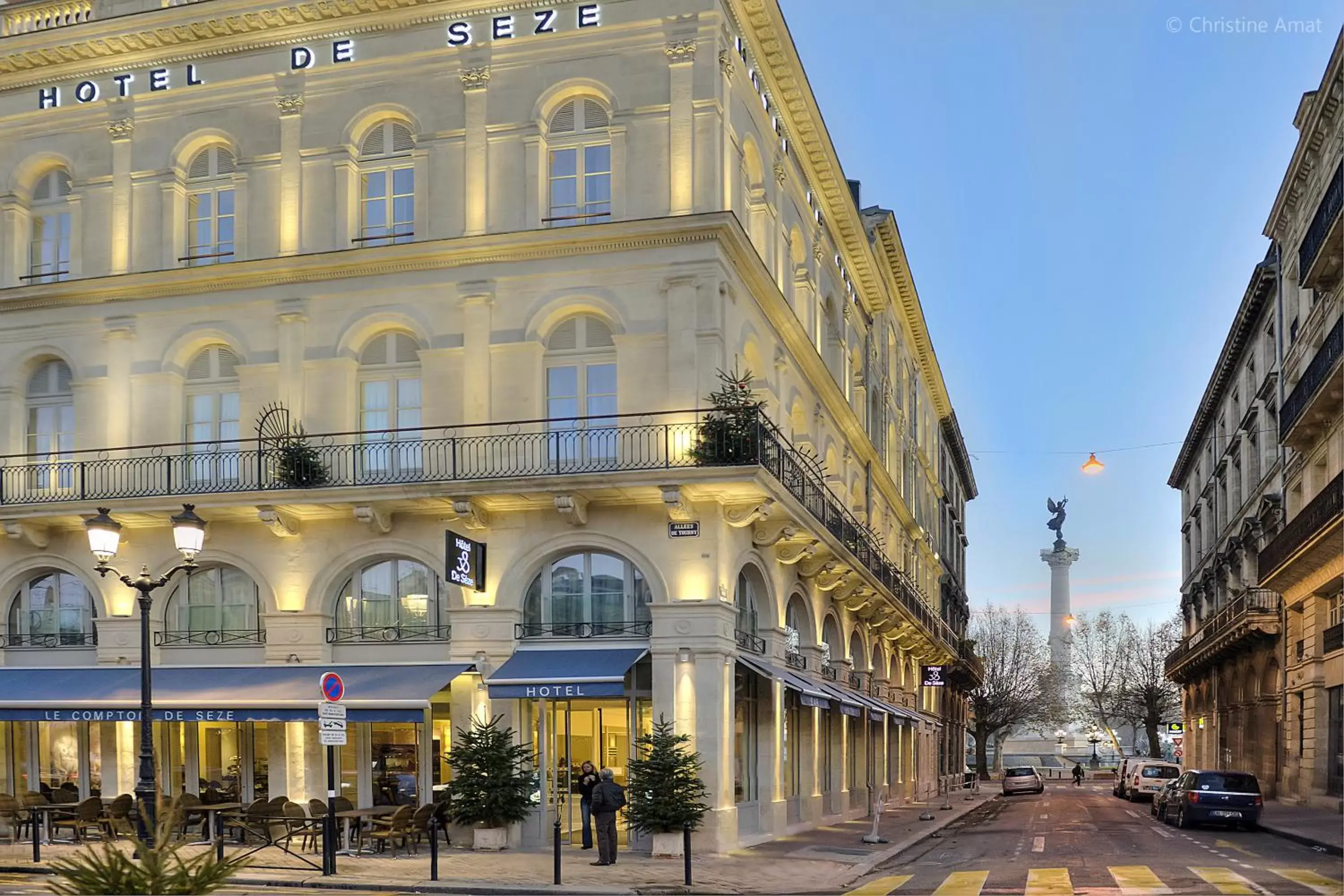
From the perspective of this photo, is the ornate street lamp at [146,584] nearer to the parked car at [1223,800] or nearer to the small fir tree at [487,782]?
the small fir tree at [487,782]

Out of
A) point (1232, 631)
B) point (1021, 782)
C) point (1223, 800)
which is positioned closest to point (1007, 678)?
point (1021, 782)

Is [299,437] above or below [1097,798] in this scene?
above

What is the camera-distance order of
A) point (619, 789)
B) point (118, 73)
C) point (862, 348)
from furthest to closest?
point (862, 348) → point (118, 73) → point (619, 789)

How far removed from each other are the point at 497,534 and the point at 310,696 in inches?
161

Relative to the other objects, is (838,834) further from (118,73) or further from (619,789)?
(118,73)

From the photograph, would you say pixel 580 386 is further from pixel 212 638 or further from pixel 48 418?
pixel 48 418

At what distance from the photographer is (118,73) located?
28781 millimetres

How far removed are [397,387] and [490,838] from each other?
26.8 feet

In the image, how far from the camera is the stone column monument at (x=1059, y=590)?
120938 millimetres

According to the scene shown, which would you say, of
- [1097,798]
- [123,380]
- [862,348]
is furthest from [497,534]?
[1097,798]

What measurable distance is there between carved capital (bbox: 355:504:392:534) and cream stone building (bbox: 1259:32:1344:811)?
20413mm

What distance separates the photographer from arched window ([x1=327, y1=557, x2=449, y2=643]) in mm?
26188

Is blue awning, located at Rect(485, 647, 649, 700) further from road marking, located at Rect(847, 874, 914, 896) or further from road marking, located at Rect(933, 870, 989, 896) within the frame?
road marking, located at Rect(933, 870, 989, 896)

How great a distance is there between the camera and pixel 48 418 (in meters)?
28.8
